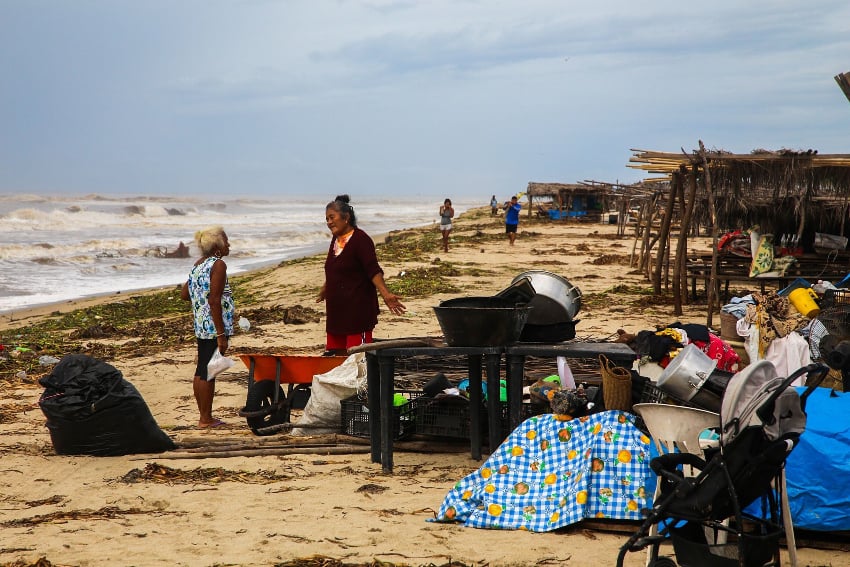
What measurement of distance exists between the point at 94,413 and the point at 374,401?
2.10 meters

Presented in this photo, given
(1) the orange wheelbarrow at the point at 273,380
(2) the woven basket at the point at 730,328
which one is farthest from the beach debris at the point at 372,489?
(2) the woven basket at the point at 730,328

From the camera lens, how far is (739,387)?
3.74 meters

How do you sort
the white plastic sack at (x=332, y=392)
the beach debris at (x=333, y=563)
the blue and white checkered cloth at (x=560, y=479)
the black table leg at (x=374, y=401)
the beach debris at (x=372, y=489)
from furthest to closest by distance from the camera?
the white plastic sack at (x=332, y=392) < the black table leg at (x=374, y=401) < the beach debris at (x=372, y=489) < the blue and white checkered cloth at (x=560, y=479) < the beach debris at (x=333, y=563)

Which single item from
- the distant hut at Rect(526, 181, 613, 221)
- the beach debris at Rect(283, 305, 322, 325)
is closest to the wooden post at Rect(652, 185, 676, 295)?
the beach debris at Rect(283, 305, 322, 325)

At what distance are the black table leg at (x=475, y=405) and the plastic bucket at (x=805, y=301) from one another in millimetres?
3756

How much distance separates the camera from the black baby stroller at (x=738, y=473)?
142 inches

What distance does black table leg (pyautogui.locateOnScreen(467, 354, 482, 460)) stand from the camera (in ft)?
19.6

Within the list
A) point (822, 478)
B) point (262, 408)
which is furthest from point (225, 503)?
point (822, 478)

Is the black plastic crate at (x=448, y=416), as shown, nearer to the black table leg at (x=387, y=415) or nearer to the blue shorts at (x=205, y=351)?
the black table leg at (x=387, y=415)

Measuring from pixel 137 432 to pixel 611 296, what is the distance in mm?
10987

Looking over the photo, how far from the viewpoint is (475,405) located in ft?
19.6

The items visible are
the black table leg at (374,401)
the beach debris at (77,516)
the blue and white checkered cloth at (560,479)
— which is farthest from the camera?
the black table leg at (374,401)

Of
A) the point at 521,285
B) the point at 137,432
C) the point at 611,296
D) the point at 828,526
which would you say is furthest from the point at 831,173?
the point at 137,432

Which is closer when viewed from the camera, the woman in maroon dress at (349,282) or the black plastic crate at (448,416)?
the black plastic crate at (448,416)
